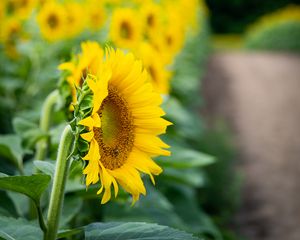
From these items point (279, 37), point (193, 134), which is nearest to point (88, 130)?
point (193, 134)

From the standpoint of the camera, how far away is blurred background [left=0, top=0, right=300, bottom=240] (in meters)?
1.92

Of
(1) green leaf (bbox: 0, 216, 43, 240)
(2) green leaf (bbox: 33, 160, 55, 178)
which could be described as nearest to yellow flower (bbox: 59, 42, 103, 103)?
(2) green leaf (bbox: 33, 160, 55, 178)

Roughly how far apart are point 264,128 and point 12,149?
6807mm

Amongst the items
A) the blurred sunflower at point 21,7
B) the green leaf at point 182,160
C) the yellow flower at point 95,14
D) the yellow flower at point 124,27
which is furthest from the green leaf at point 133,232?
the yellow flower at point 95,14

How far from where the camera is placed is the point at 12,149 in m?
1.59

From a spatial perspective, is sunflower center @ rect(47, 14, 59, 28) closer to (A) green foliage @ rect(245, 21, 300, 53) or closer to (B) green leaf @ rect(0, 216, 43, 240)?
(B) green leaf @ rect(0, 216, 43, 240)

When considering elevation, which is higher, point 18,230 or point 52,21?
point 52,21

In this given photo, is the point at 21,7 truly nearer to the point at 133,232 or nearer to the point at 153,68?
the point at 153,68

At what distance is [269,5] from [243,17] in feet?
3.26

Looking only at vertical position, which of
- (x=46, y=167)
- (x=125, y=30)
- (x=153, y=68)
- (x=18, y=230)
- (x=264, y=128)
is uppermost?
(x=125, y=30)

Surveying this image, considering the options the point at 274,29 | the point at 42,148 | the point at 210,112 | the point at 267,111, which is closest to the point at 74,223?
the point at 42,148

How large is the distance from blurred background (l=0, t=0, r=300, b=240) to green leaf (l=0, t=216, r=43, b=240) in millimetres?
215

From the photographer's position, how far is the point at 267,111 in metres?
9.02

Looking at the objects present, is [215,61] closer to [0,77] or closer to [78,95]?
[0,77]
